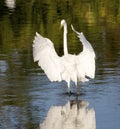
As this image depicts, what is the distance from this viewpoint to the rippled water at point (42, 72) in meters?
10.7

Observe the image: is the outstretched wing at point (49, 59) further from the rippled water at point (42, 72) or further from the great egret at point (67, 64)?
the rippled water at point (42, 72)

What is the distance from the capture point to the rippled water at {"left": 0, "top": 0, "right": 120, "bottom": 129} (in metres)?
10.7

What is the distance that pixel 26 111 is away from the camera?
429 inches

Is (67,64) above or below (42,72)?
above

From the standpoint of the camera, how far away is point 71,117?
10.6 m

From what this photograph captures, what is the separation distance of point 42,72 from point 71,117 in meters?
Result: 3.88

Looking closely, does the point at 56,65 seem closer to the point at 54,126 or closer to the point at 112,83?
the point at 112,83

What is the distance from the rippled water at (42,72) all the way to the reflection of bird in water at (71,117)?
0.32ft

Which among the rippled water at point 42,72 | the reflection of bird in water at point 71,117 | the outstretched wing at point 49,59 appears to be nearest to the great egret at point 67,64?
the outstretched wing at point 49,59

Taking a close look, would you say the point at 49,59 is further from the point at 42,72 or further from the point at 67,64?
the point at 42,72

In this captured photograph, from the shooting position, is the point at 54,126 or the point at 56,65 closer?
the point at 54,126

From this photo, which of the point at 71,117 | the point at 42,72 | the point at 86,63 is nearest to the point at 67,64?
the point at 86,63

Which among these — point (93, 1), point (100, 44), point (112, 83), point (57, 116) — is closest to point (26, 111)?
point (57, 116)

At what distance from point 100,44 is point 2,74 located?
5104 millimetres
